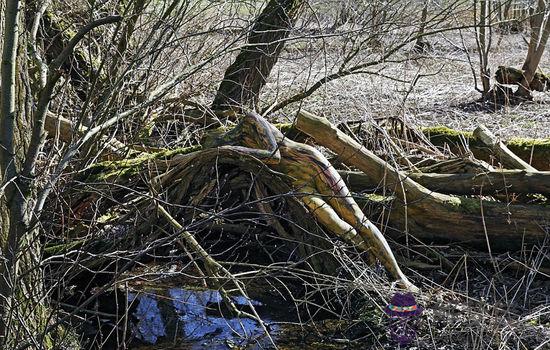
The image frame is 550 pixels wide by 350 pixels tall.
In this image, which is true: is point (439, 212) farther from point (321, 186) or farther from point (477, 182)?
point (321, 186)

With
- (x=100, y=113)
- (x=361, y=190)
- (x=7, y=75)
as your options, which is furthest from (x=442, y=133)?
(x=7, y=75)

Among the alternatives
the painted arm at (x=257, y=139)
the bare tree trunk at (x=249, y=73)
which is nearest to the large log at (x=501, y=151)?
the painted arm at (x=257, y=139)

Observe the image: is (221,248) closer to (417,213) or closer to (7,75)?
(417,213)

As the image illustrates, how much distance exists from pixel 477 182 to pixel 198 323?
2604mm

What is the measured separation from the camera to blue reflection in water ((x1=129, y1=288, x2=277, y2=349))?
584 centimetres

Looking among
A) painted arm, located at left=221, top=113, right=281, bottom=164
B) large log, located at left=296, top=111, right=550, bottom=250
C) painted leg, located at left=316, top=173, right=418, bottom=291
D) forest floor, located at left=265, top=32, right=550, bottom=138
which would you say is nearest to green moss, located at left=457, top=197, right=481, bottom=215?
large log, located at left=296, top=111, right=550, bottom=250

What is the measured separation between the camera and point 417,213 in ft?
22.2

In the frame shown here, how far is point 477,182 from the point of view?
6.82 m

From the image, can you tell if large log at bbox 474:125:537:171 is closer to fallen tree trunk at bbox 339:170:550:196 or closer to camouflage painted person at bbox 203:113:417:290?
fallen tree trunk at bbox 339:170:550:196

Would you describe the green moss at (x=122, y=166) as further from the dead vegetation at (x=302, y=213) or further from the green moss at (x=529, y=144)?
the green moss at (x=529, y=144)

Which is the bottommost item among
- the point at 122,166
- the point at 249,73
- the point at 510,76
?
the point at 510,76

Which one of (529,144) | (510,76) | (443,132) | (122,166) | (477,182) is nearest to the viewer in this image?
(477,182)

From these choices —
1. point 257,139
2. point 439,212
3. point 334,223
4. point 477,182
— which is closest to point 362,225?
point 334,223

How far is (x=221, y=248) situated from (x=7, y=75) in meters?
3.80
